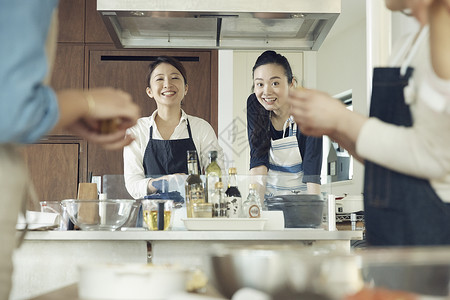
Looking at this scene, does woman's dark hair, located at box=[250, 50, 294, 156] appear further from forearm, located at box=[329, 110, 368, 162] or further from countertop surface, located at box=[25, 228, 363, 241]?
forearm, located at box=[329, 110, 368, 162]

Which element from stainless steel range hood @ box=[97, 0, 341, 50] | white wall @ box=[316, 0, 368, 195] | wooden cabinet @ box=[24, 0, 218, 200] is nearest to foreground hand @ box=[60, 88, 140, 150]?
stainless steel range hood @ box=[97, 0, 341, 50]

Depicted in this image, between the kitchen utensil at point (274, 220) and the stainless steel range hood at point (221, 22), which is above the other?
the stainless steel range hood at point (221, 22)

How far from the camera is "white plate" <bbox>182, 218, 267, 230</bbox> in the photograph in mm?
2189

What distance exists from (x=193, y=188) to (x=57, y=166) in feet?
7.69

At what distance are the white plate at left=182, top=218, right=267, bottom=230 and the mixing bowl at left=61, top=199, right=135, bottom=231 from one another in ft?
0.82

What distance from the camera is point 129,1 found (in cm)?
241

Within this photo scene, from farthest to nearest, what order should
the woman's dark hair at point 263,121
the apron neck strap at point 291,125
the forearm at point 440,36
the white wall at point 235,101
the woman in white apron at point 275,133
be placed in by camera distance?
the white wall at point 235,101 → the woman's dark hair at point 263,121 → the apron neck strap at point 291,125 → the woman in white apron at point 275,133 → the forearm at point 440,36

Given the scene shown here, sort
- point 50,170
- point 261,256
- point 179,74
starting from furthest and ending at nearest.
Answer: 1. point 50,170
2. point 179,74
3. point 261,256

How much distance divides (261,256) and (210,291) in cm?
31

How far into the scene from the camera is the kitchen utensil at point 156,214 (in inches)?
87.8

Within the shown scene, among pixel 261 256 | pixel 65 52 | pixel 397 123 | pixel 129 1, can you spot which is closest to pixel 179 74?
pixel 129 1

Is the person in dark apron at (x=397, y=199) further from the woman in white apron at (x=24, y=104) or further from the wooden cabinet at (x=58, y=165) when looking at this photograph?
the wooden cabinet at (x=58, y=165)

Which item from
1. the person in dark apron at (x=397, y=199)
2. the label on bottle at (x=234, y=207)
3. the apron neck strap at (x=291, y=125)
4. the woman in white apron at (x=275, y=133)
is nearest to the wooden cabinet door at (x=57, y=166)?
the woman in white apron at (x=275, y=133)

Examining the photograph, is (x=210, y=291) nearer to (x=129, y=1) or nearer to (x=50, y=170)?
(x=129, y=1)
